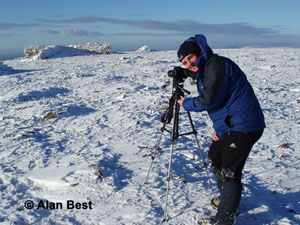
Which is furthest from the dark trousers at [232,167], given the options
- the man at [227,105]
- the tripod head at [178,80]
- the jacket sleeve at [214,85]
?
the tripod head at [178,80]

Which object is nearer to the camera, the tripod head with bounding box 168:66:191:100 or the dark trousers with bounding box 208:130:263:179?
the dark trousers with bounding box 208:130:263:179

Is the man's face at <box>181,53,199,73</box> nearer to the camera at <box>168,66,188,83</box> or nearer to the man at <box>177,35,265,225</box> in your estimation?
the man at <box>177,35,265,225</box>

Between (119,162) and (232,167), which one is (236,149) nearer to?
(232,167)

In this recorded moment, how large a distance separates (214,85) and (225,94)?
20 cm

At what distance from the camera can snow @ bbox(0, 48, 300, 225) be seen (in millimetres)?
4125

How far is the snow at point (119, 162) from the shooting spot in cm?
412

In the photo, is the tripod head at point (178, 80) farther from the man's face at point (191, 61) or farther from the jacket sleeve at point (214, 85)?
the jacket sleeve at point (214, 85)

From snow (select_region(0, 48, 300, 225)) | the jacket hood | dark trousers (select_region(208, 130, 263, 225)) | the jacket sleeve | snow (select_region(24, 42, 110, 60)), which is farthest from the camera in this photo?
snow (select_region(24, 42, 110, 60))

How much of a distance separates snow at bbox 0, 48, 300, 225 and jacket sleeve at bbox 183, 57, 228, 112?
1731mm

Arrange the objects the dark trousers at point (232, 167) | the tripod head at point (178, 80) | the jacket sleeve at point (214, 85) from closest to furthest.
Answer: the jacket sleeve at point (214, 85)
the dark trousers at point (232, 167)
the tripod head at point (178, 80)

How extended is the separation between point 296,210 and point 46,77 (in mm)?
14021

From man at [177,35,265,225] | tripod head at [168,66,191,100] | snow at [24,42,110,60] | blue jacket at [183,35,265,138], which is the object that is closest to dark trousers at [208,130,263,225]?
man at [177,35,265,225]

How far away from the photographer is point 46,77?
15273 mm

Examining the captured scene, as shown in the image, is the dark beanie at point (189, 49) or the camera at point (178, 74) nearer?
the dark beanie at point (189, 49)
